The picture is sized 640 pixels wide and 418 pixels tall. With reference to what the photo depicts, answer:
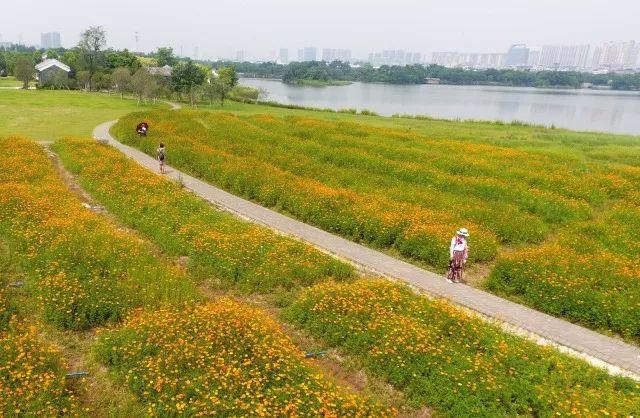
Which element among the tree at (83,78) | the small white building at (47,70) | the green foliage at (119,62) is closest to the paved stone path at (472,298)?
the tree at (83,78)

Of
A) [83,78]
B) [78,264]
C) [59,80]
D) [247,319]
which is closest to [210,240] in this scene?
[78,264]

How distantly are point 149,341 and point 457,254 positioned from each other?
863 cm

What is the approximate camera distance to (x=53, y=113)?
50656mm

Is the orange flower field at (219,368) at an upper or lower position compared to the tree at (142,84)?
lower

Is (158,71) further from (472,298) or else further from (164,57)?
(472,298)

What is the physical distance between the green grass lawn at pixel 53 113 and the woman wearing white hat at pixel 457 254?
34257 millimetres

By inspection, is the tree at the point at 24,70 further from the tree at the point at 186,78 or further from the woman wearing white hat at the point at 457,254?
the woman wearing white hat at the point at 457,254

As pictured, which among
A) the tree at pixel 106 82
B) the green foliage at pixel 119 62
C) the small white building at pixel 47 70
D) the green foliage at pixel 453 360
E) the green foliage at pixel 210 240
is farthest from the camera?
the green foliage at pixel 119 62

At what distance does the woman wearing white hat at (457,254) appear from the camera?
537 inches

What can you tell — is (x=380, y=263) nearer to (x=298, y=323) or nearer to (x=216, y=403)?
(x=298, y=323)

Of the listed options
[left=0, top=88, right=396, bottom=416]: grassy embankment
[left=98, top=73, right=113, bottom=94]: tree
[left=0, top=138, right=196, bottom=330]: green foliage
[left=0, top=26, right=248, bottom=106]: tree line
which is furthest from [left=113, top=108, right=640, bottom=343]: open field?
[left=98, top=73, right=113, bottom=94]: tree

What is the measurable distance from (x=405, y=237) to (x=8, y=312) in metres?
11.5

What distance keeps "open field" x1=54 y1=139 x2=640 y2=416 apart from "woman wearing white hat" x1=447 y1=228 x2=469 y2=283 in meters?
2.19

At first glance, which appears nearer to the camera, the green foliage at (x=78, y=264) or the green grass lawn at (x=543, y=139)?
the green foliage at (x=78, y=264)
